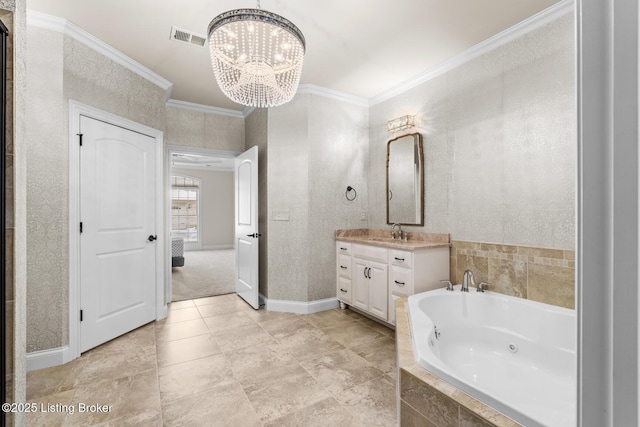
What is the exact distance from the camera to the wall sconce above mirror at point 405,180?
10.5ft

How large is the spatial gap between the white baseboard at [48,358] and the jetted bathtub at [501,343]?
2681 mm

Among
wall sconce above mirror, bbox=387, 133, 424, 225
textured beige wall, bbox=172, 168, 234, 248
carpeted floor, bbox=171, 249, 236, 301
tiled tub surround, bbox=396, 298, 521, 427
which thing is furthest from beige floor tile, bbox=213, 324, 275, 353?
textured beige wall, bbox=172, 168, 234, 248

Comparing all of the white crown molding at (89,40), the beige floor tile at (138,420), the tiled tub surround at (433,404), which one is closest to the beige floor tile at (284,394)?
the beige floor tile at (138,420)

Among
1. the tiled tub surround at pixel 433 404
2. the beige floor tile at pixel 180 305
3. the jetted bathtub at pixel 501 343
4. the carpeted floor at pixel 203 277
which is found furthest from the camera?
the carpeted floor at pixel 203 277

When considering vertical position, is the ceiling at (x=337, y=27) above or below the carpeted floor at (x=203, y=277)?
above

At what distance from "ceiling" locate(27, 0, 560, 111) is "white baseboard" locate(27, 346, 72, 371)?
259 cm

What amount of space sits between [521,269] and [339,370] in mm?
1617

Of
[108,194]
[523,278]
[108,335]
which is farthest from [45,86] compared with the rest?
[523,278]

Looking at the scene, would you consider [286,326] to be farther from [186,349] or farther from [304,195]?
[304,195]

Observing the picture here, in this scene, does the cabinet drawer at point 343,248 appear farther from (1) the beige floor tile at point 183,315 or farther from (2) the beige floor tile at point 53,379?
(2) the beige floor tile at point 53,379

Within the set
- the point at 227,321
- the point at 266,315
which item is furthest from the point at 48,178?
the point at 266,315

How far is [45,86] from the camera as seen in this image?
2.34 meters

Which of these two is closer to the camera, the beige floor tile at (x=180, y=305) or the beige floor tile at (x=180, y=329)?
the beige floor tile at (x=180, y=329)

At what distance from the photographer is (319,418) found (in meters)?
1.78
